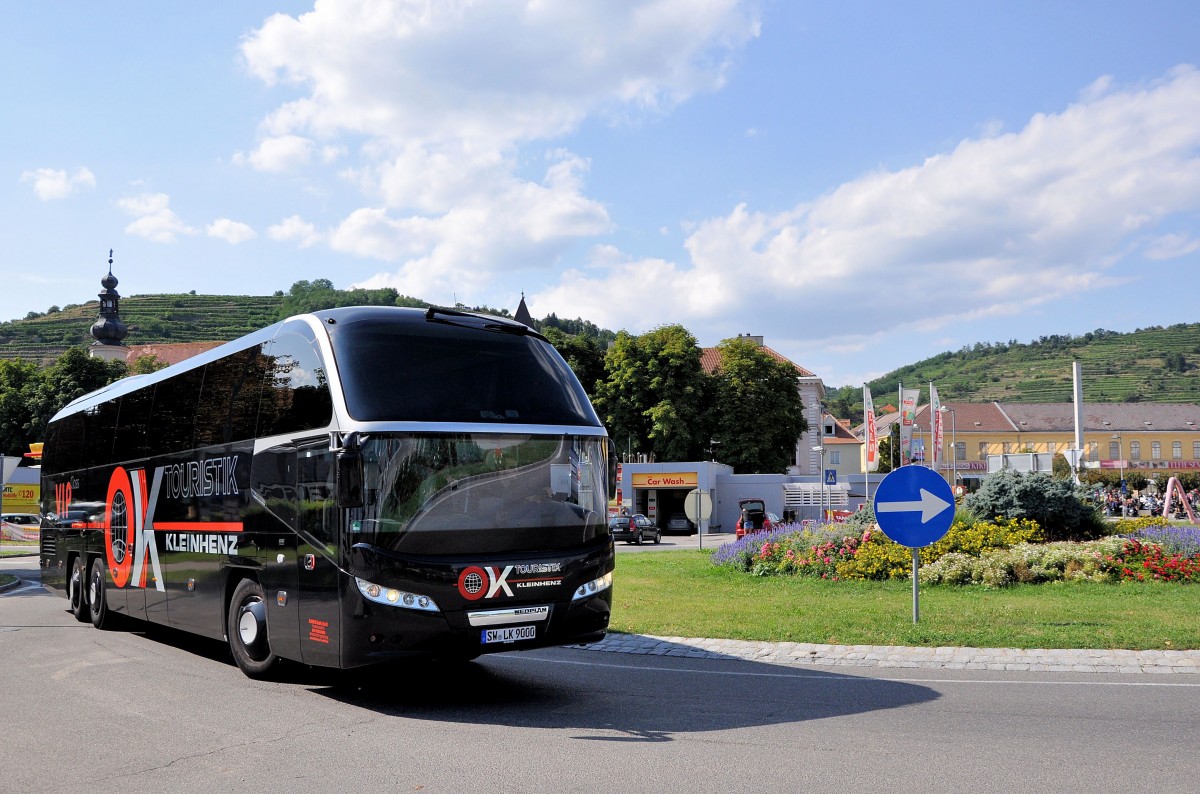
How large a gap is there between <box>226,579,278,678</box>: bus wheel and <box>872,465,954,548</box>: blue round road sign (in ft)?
23.4

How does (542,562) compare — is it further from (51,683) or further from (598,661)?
(51,683)

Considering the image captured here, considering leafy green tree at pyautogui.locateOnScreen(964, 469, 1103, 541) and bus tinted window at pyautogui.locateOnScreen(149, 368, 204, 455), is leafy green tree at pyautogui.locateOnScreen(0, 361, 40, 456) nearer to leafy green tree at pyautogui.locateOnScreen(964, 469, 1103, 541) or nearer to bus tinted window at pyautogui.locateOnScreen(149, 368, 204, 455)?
bus tinted window at pyautogui.locateOnScreen(149, 368, 204, 455)

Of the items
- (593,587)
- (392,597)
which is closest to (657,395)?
(593,587)

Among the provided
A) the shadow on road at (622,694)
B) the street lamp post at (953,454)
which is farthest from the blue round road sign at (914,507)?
the street lamp post at (953,454)

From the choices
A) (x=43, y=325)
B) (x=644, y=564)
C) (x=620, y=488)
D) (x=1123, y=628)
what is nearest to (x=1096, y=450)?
(x=620, y=488)

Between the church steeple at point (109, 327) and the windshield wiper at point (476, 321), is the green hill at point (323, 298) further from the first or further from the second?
the windshield wiper at point (476, 321)

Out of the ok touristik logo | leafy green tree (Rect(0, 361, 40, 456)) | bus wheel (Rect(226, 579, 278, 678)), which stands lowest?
bus wheel (Rect(226, 579, 278, 678))

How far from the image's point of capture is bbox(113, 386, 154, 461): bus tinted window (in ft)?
42.3

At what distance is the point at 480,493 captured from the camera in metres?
8.47

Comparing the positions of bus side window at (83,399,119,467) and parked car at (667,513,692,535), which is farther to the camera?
parked car at (667,513,692,535)

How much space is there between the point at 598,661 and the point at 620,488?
51.0 metres

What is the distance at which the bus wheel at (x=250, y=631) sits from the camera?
9.46m

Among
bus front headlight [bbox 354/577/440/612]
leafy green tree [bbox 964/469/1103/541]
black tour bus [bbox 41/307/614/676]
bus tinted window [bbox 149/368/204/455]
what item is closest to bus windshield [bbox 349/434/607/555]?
black tour bus [bbox 41/307/614/676]

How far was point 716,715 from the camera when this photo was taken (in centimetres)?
783
